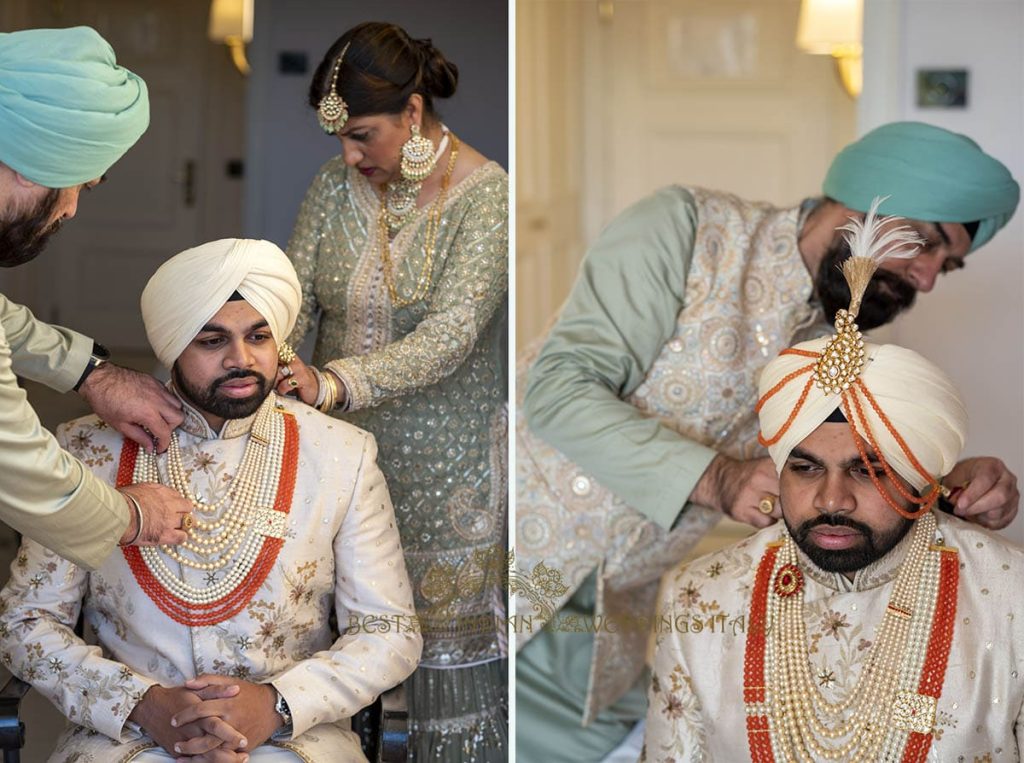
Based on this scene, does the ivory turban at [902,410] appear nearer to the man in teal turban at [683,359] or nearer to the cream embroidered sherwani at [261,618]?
the man in teal turban at [683,359]

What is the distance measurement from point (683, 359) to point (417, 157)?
72cm

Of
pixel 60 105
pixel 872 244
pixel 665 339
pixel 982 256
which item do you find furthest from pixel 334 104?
pixel 982 256

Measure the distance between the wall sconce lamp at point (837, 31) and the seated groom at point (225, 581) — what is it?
7.54 feet

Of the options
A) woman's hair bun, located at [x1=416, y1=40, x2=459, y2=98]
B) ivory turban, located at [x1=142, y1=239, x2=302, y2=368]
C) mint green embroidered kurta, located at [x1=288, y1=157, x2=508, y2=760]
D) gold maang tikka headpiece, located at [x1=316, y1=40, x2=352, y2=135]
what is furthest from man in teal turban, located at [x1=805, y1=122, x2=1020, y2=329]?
ivory turban, located at [x1=142, y1=239, x2=302, y2=368]

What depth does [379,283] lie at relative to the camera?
2455 millimetres

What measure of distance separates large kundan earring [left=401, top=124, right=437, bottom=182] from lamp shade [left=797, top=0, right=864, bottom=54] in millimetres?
1962

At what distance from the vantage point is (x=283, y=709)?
2225 millimetres

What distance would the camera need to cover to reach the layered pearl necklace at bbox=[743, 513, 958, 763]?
2201 mm

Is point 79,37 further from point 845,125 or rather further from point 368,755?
point 845,125

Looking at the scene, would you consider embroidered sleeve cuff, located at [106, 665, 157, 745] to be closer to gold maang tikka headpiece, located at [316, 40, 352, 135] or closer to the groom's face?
the groom's face

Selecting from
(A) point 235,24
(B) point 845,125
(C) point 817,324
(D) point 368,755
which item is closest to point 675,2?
(B) point 845,125

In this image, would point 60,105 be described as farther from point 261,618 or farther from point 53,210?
point 261,618

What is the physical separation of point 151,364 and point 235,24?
607 millimetres

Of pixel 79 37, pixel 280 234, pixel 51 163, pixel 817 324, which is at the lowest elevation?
pixel 817 324
